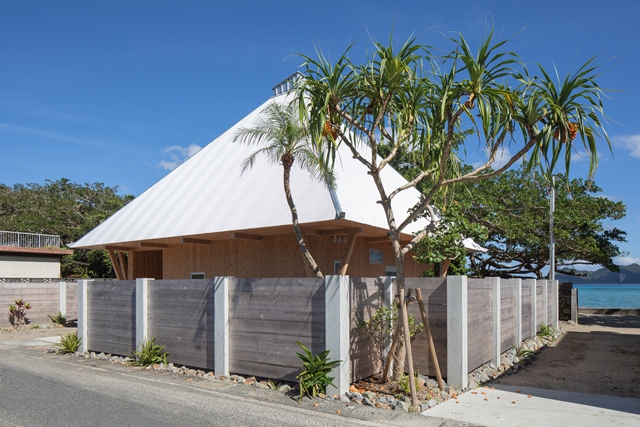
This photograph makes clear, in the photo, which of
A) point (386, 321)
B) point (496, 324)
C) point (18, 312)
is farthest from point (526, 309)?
point (18, 312)

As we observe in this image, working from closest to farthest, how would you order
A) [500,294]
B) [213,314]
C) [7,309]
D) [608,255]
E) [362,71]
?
[362,71]
[213,314]
[500,294]
[7,309]
[608,255]

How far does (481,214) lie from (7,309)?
19620 mm

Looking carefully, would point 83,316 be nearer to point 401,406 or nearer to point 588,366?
point 401,406

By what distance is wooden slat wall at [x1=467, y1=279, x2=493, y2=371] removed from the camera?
9.29 m

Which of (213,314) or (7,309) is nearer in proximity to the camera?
(213,314)

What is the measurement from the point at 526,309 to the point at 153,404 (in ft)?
33.3

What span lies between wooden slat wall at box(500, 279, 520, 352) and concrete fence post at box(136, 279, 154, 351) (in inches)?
285

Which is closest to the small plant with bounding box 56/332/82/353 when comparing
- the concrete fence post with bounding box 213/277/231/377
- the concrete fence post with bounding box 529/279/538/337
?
the concrete fence post with bounding box 213/277/231/377

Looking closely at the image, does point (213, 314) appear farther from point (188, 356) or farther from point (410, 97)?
point (410, 97)

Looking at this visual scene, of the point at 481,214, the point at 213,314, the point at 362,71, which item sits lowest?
the point at 213,314

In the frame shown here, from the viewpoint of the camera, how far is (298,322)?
8680 millimetres

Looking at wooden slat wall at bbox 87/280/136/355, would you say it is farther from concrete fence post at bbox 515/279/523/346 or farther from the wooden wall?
concrete fence post at bbox 515/279/523/346

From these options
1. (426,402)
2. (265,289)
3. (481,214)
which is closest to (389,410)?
(426,402)

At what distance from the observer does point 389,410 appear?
7.47m
